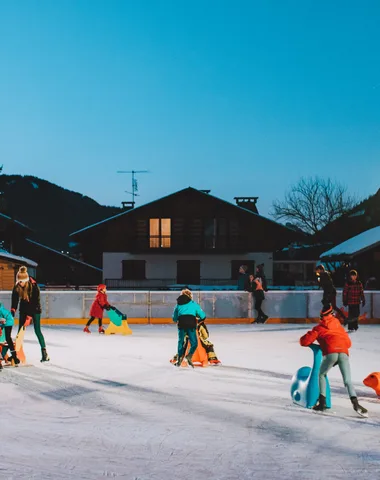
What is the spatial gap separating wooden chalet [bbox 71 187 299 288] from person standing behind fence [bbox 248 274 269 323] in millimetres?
22317

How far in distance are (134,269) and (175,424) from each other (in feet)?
121

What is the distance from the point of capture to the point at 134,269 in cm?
4334

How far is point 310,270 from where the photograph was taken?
59031 millimetres

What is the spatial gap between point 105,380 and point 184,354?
1.56 metres

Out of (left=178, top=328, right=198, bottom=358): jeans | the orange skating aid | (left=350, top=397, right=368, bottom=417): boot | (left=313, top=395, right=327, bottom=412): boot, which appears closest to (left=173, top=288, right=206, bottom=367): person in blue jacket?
(left=178, top=328, right=198, bottom=358): jeans

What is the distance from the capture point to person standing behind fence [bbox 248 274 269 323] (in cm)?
1980

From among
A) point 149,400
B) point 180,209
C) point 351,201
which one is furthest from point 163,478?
point 351,201

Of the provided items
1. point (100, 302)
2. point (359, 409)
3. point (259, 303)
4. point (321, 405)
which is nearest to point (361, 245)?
point (259, 303)

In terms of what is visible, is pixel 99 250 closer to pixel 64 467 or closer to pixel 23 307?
pixel 23 307

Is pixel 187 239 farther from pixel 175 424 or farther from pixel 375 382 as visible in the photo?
pixel 175 424

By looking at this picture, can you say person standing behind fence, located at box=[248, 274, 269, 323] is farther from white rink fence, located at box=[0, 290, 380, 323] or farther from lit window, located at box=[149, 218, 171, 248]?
lit window, located at box=[149, 218, 171, 248]

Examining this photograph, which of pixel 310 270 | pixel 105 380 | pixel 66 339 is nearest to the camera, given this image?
pixel 105 380

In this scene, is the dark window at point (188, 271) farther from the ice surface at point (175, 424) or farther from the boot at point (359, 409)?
the boot at point (359, 409)

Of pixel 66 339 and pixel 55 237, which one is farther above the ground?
pixel 55 237
